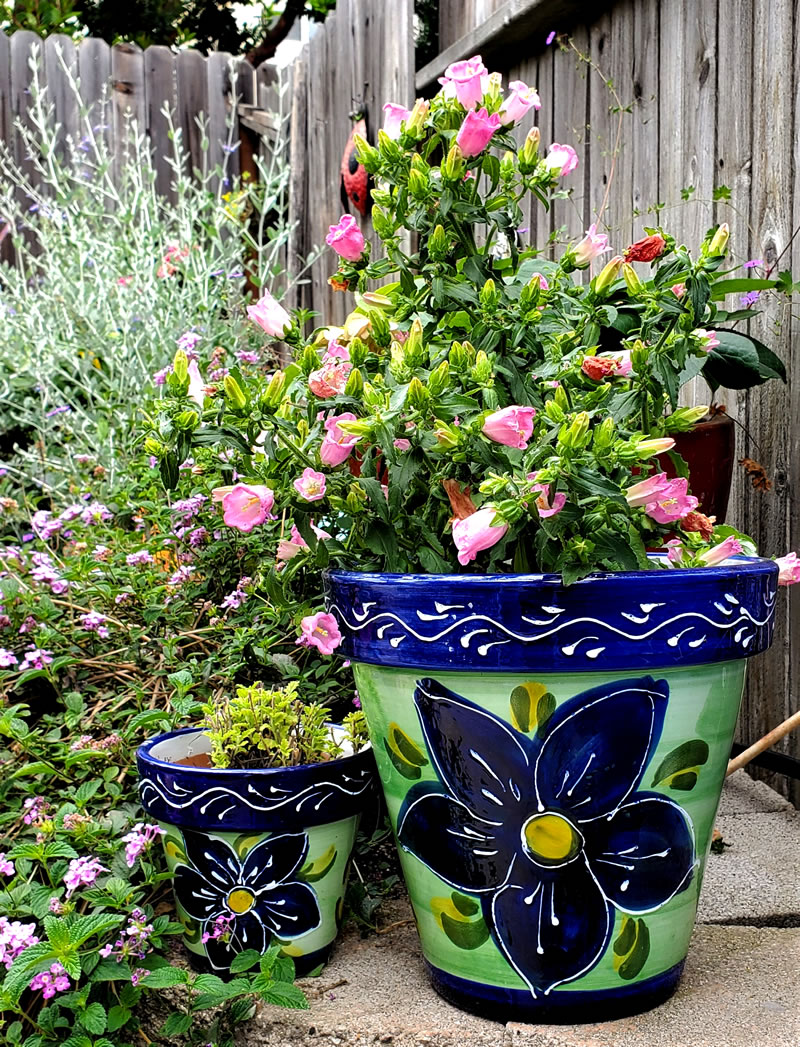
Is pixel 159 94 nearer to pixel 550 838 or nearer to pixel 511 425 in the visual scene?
pixel 511 425

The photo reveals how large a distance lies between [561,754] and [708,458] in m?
0.76

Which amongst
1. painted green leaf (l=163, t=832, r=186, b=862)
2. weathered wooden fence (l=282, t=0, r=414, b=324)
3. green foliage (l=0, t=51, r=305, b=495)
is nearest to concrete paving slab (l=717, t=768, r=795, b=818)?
painted green leaf (l=163, t=832, r=186, b=862)

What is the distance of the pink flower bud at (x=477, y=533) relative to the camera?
86 cm

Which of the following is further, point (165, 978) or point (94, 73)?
point (94, 73)

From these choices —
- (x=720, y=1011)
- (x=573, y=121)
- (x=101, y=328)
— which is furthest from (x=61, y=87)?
(x=720, y=1011)

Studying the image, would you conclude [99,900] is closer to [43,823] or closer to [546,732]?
[43,823]

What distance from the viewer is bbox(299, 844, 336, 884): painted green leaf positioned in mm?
1089

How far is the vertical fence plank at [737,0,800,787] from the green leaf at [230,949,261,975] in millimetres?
955

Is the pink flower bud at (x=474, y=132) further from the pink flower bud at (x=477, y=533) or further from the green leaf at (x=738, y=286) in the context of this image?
the green leaf at (x=738, y=286)

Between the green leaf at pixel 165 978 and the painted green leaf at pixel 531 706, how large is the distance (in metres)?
0.41

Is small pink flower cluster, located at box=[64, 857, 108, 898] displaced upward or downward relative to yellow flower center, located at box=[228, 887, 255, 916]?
upward

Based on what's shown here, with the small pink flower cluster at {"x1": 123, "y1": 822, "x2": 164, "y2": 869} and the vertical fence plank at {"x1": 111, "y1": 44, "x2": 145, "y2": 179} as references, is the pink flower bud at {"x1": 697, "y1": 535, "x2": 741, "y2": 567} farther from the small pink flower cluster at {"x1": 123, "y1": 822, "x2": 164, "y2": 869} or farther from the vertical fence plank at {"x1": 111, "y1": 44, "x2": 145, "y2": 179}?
the vertical fence plank at {"x1": 111, "y1": 44, "x2": 145, "y2": 179}

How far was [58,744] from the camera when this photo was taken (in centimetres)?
141

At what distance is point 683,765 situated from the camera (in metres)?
0.92
